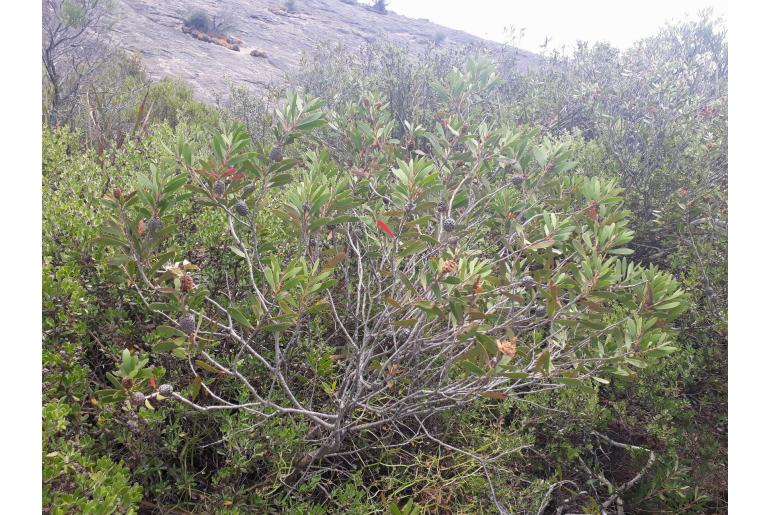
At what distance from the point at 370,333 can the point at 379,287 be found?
191 mm

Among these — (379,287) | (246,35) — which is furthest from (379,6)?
(379,287)

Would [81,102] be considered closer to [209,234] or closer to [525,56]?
[209,234]

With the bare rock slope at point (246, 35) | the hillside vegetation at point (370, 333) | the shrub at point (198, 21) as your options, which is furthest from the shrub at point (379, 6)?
the hillside vegetation at point (370, 333)

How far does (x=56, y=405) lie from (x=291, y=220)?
916mm

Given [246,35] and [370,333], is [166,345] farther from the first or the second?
[246,35]

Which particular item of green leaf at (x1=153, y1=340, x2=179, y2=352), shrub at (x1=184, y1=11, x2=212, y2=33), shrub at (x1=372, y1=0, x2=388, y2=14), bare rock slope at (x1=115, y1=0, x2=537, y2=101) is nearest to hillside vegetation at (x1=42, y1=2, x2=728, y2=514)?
green leaf at (x1=153, y1=340, x2=179, y2=352)

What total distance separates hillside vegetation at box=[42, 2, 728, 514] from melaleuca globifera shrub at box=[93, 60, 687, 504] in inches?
0.6

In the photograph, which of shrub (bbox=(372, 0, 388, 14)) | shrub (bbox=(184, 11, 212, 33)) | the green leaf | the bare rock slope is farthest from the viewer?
shrub (bbox=(372, 0, 388, 14))

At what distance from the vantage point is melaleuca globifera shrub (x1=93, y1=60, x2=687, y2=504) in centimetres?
161

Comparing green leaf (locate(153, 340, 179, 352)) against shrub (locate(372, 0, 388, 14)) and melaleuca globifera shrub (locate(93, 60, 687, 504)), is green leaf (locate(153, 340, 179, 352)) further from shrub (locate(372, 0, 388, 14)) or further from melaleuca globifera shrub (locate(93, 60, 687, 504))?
shrub (locate(372, 0, 388, 14))

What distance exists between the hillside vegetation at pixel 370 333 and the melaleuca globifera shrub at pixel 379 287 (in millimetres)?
14

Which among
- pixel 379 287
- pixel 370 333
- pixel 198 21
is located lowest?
pixel 370 333

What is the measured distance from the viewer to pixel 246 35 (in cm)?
2020

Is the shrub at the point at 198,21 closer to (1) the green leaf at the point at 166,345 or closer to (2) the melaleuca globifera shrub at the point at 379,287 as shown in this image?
(2) the melaleuca globifera shrub at the point at 379,287
